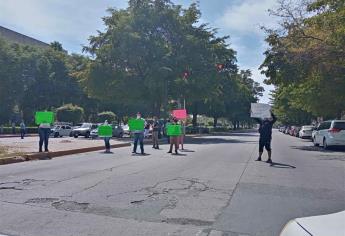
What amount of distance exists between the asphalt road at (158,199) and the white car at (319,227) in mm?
3141

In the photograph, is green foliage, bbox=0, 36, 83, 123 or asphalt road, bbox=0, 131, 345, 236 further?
green foliage, bbox=0, 36, 83, 123

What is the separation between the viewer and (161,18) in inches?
1662

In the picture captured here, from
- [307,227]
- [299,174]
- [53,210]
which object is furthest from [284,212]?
[299,174]

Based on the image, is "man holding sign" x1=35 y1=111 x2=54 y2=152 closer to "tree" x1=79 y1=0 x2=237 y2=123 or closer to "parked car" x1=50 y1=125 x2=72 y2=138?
"tree" x1=79 y1=0 x2=237 y2=123

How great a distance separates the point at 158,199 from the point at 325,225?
5.79 meters

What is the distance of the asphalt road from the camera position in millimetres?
6379

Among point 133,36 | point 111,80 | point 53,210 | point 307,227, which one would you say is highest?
point 133,36

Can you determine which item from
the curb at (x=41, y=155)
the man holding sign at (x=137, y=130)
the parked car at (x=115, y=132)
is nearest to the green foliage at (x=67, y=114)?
the parked car at (x=115, y=132)

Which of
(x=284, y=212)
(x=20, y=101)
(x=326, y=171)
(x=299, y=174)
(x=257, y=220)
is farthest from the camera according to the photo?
(x=20, y=101)

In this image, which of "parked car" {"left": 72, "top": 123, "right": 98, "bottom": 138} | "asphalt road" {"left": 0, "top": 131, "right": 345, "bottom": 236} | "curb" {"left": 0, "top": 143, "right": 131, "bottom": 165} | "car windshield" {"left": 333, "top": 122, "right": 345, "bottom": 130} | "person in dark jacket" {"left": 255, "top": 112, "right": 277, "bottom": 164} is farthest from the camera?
"parked car" {"left": 72, "top": 123, "right": 98, "bottom": 138}

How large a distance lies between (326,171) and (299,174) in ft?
5.49

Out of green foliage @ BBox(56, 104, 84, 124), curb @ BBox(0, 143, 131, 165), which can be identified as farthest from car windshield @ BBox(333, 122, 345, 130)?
green foliage @ BBox(56, 104, 84, 124)

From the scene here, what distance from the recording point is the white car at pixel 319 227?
2.72 metres

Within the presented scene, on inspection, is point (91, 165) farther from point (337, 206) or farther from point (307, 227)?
point (307, 227)
